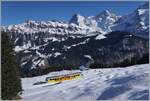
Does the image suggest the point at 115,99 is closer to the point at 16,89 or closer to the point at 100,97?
the point at 100,97

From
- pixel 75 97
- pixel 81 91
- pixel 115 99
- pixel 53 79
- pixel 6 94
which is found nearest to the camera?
pixel 115 99

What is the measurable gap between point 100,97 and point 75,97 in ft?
14.2

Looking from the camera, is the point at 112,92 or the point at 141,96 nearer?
the point at 141,96

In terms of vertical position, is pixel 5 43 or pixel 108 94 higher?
pixel 5 43

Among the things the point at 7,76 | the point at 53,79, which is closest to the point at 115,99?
the point at 7,76

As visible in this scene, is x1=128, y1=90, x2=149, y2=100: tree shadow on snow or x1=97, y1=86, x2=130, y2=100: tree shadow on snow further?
x1=97, y1=86, x2=130, y2=100: tree shadow on snow

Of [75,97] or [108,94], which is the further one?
[75,97]

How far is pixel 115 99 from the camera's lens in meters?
22.8

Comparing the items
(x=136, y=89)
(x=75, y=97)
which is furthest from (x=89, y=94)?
(x=136, y=89)

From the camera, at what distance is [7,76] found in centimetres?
2595

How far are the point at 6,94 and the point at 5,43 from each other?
5086 millimetres

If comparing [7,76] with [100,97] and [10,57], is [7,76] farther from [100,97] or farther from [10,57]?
[100,97]

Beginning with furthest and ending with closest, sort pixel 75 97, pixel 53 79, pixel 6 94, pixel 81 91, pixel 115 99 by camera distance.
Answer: pixel 53 79, pixel 81 91, pixel 75 97, pixel 6 94, pixel 115 99

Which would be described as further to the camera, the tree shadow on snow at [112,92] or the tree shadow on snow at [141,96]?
the tree shadow on snow at [112,92]
